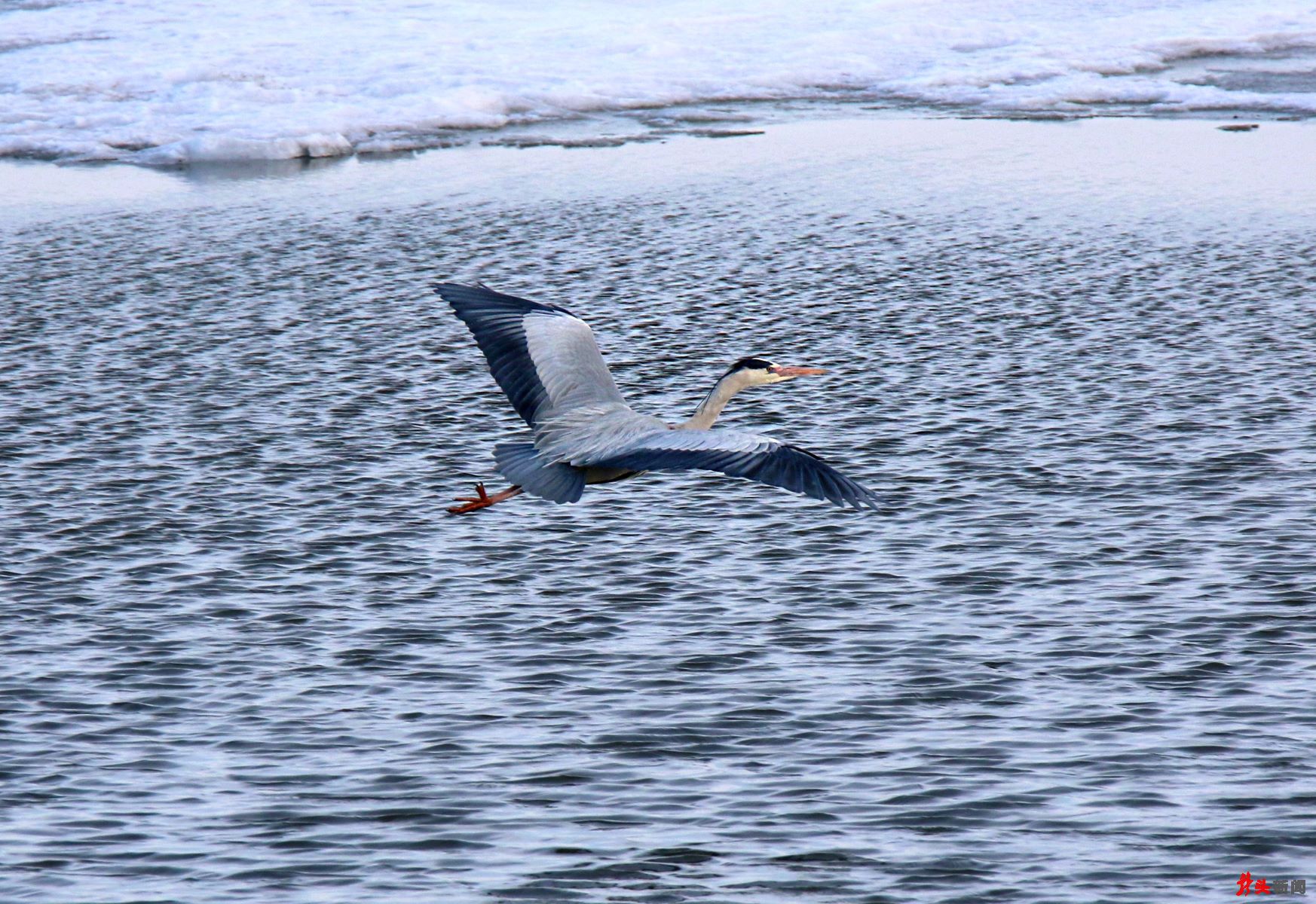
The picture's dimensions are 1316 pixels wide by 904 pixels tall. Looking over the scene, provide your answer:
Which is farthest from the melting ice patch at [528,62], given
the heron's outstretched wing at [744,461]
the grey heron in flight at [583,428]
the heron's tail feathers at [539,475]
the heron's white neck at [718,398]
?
the heron's outstretched wing at [744,461]

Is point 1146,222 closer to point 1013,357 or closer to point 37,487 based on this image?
point 1013,357

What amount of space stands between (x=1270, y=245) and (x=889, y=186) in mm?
7585

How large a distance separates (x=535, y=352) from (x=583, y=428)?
3.51 ft

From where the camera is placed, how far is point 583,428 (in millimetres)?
11359

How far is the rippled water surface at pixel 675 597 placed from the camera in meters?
8.67

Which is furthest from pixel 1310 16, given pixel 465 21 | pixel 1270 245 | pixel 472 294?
pixel 472 294

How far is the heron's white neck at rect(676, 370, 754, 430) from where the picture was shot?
39.3 ft

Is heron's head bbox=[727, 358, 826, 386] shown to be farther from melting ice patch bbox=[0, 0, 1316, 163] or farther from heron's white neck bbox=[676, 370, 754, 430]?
melting ice patch bbox=[0, 0, 1316, 163]

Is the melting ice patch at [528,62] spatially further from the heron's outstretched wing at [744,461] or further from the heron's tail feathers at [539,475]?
the heron's outstretched wing at [744,461]

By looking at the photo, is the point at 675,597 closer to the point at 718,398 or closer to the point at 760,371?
the point at 718,398

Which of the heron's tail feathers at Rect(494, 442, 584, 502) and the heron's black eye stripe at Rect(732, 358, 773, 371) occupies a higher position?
the heron's black eye stripe at Rect(732, 358, 773, 371)

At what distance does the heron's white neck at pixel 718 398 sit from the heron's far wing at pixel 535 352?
0.53 m

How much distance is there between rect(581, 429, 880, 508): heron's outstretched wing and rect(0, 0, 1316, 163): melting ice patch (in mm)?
25526

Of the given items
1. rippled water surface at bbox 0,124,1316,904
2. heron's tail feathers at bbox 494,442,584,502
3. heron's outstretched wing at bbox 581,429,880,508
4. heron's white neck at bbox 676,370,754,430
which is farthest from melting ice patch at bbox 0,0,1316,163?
heron's outstretched wing at bbox 581,429,880,508
